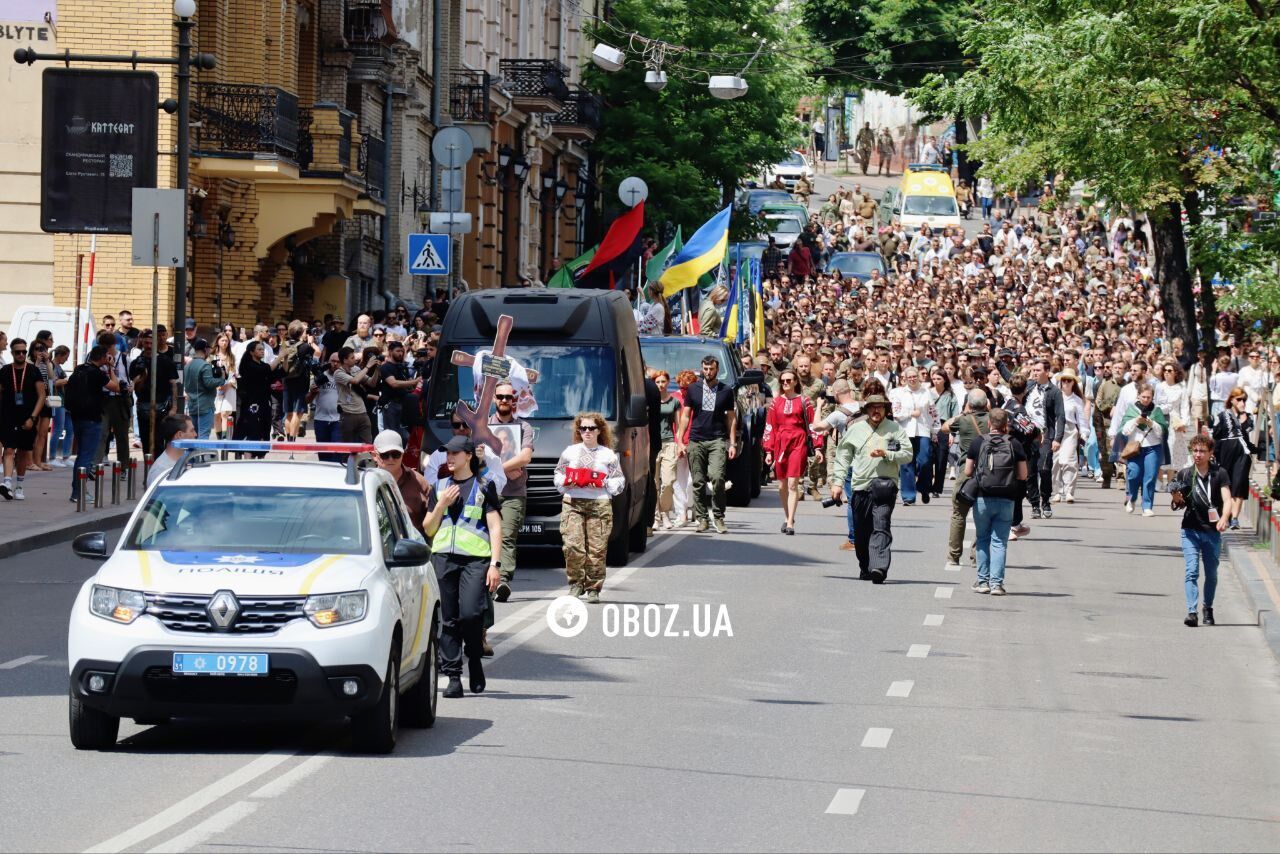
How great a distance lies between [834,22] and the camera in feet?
339

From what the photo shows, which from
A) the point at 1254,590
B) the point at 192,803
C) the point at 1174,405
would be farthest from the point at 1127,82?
the point at 192,803

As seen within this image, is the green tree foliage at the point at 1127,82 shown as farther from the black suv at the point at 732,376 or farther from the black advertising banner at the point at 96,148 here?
the black advertising banner at the point at 96,148

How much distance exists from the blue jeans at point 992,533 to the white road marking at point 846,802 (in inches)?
374

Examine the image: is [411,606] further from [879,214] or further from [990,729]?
[879,214]

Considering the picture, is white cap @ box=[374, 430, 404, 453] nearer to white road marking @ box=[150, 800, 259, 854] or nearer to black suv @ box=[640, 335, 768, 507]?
white road marking @ box=[150, 800, 259, 854]

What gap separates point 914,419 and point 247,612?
19.5 m

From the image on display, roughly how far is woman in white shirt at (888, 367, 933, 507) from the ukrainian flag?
553 cm

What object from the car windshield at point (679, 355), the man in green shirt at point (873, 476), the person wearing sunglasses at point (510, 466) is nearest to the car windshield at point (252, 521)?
the person wearing sunglasses at point (510, 466)

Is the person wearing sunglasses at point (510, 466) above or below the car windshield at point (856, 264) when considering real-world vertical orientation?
below

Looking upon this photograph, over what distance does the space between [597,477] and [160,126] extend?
65.6 feet

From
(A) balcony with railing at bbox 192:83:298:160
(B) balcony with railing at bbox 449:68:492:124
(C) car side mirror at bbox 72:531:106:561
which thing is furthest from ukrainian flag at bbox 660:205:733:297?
(C) car side mirror at bbox 72:531:106:561

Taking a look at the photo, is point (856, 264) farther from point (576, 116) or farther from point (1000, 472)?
point (1000, 472)

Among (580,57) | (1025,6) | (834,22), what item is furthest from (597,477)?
(834,22)

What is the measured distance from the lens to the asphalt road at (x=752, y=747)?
389 inches
